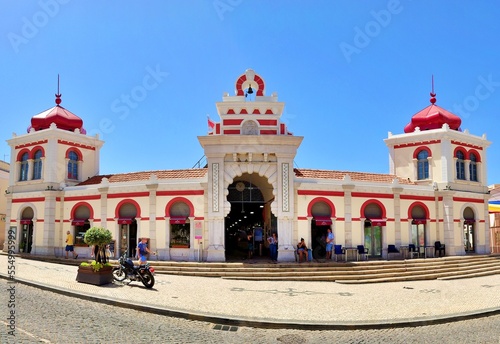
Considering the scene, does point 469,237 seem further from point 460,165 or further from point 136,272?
point 136,272

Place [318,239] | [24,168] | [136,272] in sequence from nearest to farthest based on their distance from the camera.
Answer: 1. [136,272]
2. [318,239]
3. [24,168]

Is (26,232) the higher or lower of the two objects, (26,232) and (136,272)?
the higher

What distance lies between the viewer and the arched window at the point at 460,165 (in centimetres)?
2555

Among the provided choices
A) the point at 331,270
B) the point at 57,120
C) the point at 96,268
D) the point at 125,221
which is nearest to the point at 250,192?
the point at 331,270

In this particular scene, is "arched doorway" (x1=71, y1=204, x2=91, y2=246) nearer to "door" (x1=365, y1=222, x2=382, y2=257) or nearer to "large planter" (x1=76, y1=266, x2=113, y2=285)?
"large planter" (x1=76, y1=266, x2=113, y2=285)

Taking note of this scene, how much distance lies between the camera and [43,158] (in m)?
25.2

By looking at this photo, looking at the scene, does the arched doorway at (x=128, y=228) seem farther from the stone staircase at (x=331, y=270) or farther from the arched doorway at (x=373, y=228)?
the arched doorway at (x=373, y=228)

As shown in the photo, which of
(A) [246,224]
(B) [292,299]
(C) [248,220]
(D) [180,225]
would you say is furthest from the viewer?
(A) [246,224]

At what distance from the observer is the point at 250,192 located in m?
21.6

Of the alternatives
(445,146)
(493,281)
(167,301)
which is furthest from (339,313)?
(445,146)

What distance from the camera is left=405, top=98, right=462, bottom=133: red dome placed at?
2621 cm

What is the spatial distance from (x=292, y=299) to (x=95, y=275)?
21.9 ft

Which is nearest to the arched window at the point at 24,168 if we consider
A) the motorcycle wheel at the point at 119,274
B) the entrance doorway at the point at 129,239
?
the entrance doorway at the point at 129,239

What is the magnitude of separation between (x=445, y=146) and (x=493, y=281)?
362 inches
